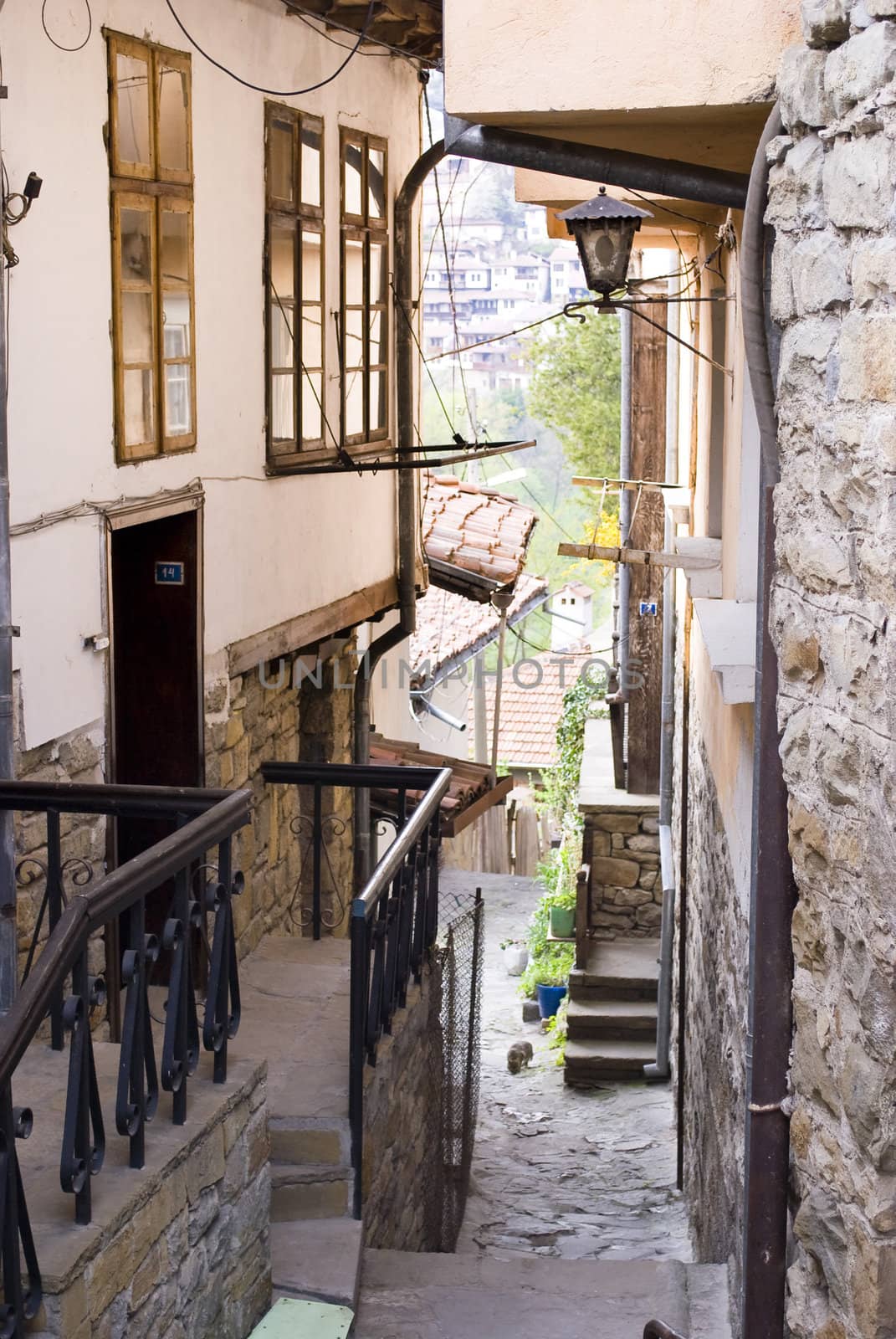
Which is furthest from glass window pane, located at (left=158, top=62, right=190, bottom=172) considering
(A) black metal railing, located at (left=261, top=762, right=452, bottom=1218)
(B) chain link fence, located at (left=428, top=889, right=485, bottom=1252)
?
(B) chain link fence, located at (left=428, top=889, right=485, bottom=1252)

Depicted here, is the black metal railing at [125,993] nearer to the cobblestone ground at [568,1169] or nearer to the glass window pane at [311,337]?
the cobblestone ground at [568,1169]

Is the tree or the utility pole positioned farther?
the tree

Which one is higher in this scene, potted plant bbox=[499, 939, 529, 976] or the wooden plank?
the wooden plank

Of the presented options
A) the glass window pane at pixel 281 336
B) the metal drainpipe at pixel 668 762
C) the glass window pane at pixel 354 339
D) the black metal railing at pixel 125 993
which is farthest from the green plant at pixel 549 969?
the black metal railing at pixel 125 993

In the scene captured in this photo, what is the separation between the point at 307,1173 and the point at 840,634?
3066 millimetres

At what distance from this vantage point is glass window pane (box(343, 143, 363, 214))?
8859 millimetres

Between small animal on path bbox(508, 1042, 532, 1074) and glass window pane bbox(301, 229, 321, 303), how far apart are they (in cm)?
564

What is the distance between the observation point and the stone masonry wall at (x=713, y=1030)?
4.86 m

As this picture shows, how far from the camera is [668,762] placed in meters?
11.2

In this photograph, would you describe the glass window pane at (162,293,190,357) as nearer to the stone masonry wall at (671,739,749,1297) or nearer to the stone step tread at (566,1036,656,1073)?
the stone masonry wall at (671,739,749,1297)

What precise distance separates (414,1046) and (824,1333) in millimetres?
3335

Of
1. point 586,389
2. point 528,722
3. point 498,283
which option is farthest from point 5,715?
point 498,283

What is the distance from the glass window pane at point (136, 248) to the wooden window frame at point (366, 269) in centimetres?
265

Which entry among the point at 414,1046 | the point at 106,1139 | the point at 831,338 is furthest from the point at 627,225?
the point at 106,1139
